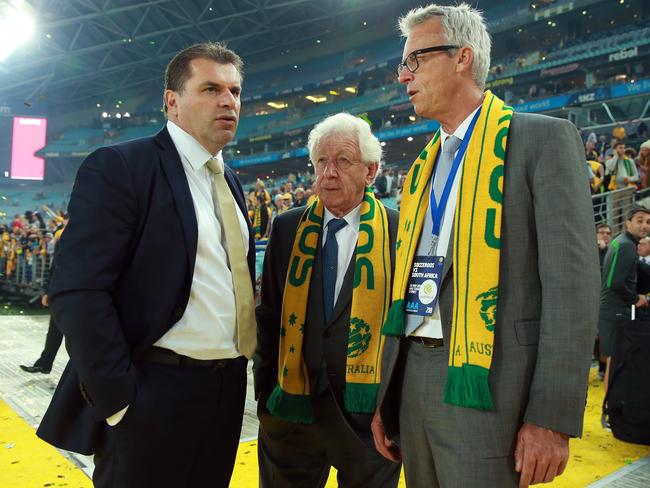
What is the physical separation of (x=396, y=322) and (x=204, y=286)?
1.96 ft

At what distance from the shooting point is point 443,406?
53.4 inches

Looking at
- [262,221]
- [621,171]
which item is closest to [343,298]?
[262,221]

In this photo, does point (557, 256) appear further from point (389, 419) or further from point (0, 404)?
point (0, 404)

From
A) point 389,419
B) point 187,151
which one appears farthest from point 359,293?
point 187,151

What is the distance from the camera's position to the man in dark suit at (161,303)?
4.82 feet

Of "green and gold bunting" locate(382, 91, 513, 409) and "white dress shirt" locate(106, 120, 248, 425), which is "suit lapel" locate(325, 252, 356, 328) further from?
"green and gold bunting" locate(382, 91, 513, 409)

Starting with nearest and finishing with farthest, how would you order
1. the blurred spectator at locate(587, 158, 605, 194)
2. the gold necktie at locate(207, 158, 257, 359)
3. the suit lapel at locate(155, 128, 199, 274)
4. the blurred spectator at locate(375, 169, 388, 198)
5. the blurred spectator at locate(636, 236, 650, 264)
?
the suit lapel at locate(155, 128, 199, 274) < the gold necktie at locate(207, 158, 257, 359) < the blurred spectator at locate(636, 236, 650, 264) < the blurred spectator at locate(587, 158, 605, 194) < the blurred spectator at locate(375, 169, 388, 198)

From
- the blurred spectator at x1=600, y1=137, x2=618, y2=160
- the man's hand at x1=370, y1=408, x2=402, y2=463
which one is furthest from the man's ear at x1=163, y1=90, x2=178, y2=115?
the blurred spectator at x1=600, y1=137, x2=618, y2=160

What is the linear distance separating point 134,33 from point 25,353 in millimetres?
27154

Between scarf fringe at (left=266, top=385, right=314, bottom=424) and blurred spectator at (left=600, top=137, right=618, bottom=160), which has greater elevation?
blurred spectator at (left=600, top=137, right=618, bottom=160)

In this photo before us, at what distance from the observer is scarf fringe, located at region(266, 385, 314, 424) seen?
193 cm

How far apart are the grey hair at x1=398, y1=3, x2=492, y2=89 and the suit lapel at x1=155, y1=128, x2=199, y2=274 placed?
82 centimetres

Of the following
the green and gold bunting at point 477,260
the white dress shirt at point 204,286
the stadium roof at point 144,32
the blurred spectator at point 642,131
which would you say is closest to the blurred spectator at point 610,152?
the blurred spectator at point 642,131

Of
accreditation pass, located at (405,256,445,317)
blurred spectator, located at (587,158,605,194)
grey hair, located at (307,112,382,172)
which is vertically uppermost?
blurred spectator, located at (587,158,605,194)
